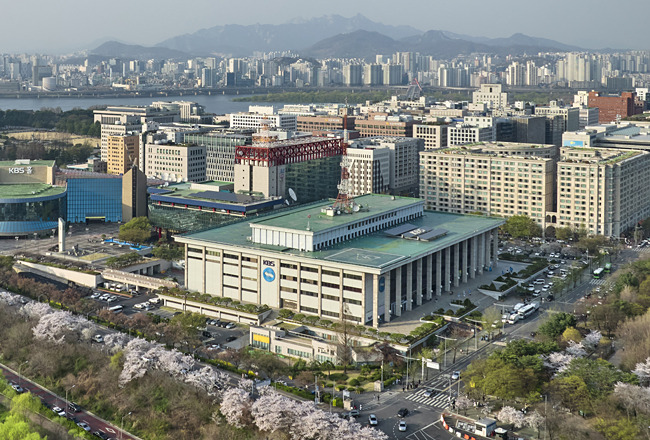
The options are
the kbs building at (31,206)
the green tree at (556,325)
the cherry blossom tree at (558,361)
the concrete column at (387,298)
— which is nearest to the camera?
the cherry blossom tree at (558,361)

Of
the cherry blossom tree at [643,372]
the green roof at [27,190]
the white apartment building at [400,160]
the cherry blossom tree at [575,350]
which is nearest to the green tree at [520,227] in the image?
the white apartment building at [400,160]

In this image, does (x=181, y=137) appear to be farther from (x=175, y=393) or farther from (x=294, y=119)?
(x=175, y=393)

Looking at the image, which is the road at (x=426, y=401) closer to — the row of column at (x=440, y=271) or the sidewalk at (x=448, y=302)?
the sidewalk at (x=448, y=302)

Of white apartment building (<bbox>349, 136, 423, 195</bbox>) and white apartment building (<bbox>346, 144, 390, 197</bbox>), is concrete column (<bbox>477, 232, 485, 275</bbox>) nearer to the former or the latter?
white apartment building (<bbox>346, 144, 390, 197</bbox>)

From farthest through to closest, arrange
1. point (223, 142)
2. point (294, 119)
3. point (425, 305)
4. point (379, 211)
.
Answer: point (294, 119) → point (223, 142) → point (379, 211) → point (425, 305)

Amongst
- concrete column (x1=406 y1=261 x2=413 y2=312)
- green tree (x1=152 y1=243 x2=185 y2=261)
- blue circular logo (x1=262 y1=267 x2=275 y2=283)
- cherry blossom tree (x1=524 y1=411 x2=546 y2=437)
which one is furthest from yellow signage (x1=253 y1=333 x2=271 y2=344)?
green tree (x1=152 y1=243 x2=185 y2=261)

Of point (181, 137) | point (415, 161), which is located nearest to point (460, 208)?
point (415, 161)
